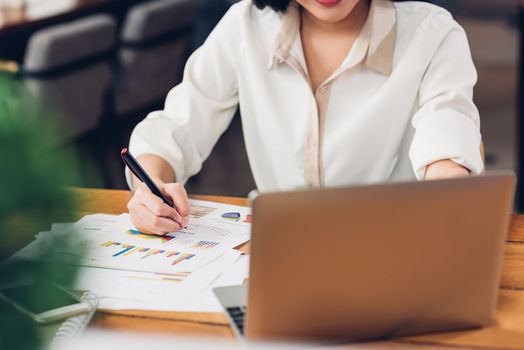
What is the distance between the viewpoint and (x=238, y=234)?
4.11 feet

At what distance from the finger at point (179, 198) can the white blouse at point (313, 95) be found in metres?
0.28

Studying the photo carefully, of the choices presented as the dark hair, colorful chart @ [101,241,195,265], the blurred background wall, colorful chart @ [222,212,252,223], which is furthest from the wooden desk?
the blurred background wall

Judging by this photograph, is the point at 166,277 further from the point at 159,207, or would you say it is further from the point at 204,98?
the point at 204,98

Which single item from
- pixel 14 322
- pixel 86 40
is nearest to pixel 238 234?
pixel 14 322

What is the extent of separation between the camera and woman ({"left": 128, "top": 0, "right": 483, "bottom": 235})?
1602 millimetres

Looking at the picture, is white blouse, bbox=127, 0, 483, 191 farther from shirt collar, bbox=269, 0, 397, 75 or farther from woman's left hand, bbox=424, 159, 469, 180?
woman's left hand, bbox=424, 159, 469, 180

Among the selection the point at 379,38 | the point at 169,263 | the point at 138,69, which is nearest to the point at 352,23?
the point at 379,38

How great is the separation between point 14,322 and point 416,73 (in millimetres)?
1326

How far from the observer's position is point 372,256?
0.79 m

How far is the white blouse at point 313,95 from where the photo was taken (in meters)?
1.60

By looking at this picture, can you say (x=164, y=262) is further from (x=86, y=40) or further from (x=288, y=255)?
(x=86, y=40)

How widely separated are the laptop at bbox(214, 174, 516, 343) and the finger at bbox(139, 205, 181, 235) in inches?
17.3

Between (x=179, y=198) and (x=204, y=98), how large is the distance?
0.49 m

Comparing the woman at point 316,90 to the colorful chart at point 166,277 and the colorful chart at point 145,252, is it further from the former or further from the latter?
the colorful chart at point 166,277
